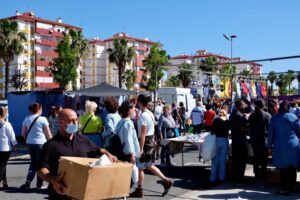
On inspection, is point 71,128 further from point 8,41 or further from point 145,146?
point 8,41

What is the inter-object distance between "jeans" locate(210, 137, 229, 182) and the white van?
1610 cm

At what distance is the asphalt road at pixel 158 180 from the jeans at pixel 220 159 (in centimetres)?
39

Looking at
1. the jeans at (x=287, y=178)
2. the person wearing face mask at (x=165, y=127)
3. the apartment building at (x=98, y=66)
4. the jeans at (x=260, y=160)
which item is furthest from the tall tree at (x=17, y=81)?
the jeans at (x=287, y=178)

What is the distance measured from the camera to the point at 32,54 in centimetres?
8819

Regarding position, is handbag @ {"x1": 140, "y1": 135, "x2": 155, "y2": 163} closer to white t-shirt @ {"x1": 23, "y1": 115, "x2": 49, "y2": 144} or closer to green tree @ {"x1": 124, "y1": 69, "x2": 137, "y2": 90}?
white t-shirt @ {"x1": 23, "y1": 115, "x2": 49, "y2": 144}

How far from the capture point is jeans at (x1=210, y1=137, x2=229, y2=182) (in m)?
8.80

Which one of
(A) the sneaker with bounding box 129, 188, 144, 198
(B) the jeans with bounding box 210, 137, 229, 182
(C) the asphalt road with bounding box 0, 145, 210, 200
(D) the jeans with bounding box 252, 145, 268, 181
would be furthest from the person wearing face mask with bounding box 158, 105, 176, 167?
(A) the sneaker with bounding box 129, 188, 144, 198

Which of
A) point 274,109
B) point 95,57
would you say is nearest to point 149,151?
point 274,109

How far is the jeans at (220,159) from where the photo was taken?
8.80m

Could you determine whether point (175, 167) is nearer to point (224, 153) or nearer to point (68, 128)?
point (224, 153)

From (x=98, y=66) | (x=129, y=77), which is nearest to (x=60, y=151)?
(x=129, y=77)

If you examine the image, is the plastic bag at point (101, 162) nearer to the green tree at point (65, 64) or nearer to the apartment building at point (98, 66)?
the green tree at point (65, 64)

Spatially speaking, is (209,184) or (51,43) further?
(51,43)

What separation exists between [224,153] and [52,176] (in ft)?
19.1
